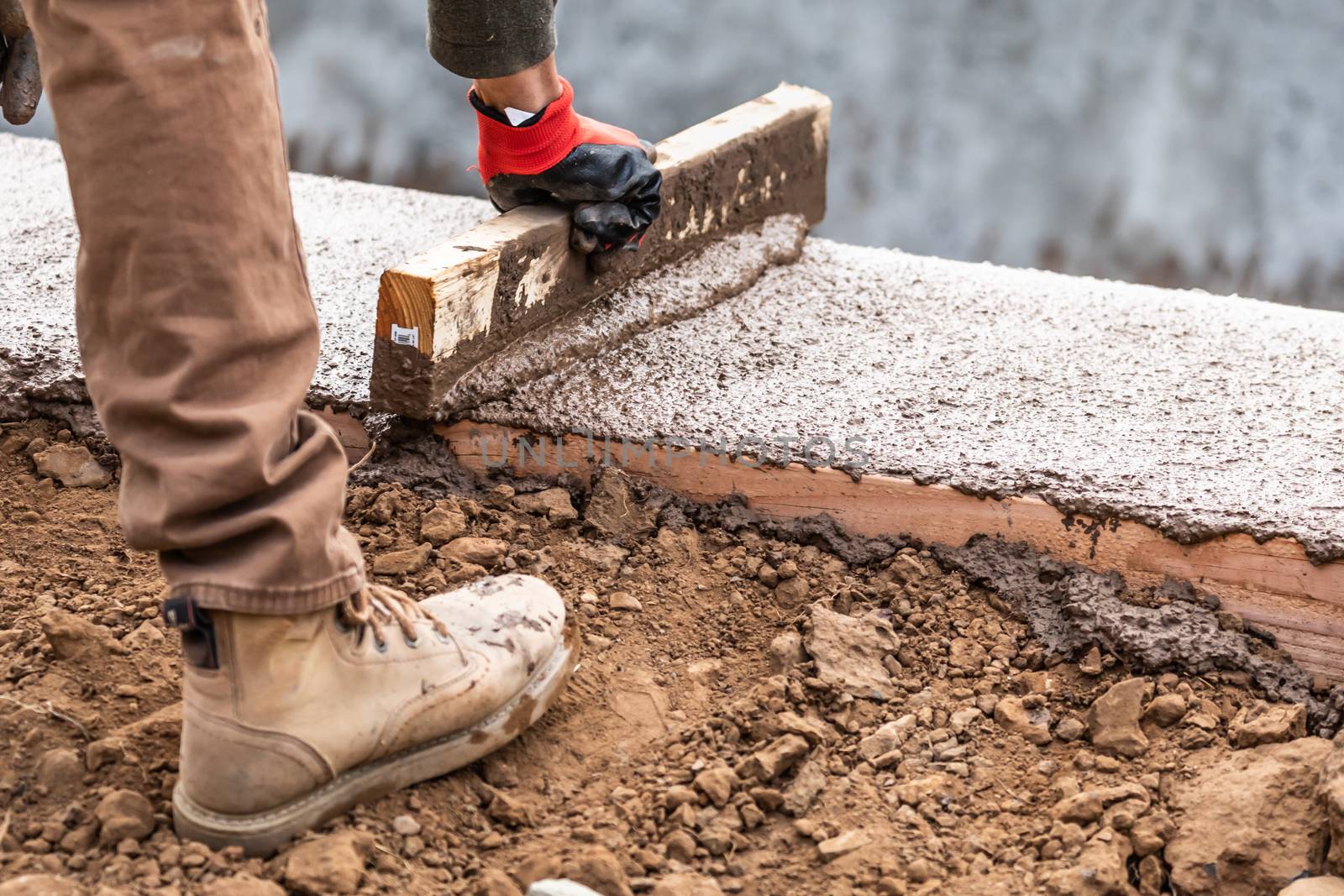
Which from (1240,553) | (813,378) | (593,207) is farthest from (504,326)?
(1240,553)

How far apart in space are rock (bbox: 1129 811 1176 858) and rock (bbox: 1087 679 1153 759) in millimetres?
123

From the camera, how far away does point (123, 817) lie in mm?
1213

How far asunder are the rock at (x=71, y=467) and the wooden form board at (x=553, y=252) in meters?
0.43

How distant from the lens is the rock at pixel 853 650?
61.5 inches

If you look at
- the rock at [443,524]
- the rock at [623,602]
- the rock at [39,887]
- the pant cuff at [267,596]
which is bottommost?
the rock at [623,602]

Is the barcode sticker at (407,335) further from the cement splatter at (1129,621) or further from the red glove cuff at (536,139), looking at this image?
the cement splatter at (1129,621)

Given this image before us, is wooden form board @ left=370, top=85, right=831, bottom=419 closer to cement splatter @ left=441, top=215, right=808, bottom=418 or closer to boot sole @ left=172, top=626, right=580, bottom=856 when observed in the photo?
cement splatter @ left=441, top=215, right=808, bottom=418

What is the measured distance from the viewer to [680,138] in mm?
2574

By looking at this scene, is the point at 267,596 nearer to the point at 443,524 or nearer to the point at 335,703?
the point at 335,703

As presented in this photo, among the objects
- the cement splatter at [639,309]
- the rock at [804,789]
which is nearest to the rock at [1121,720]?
the rock at [804,789]

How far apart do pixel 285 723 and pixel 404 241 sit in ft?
5.29

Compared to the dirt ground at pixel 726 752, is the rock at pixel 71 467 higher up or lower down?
higher up

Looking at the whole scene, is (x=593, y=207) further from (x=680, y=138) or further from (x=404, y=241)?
(x=404, y=241)

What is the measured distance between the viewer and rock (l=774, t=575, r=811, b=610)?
5.67 ft
